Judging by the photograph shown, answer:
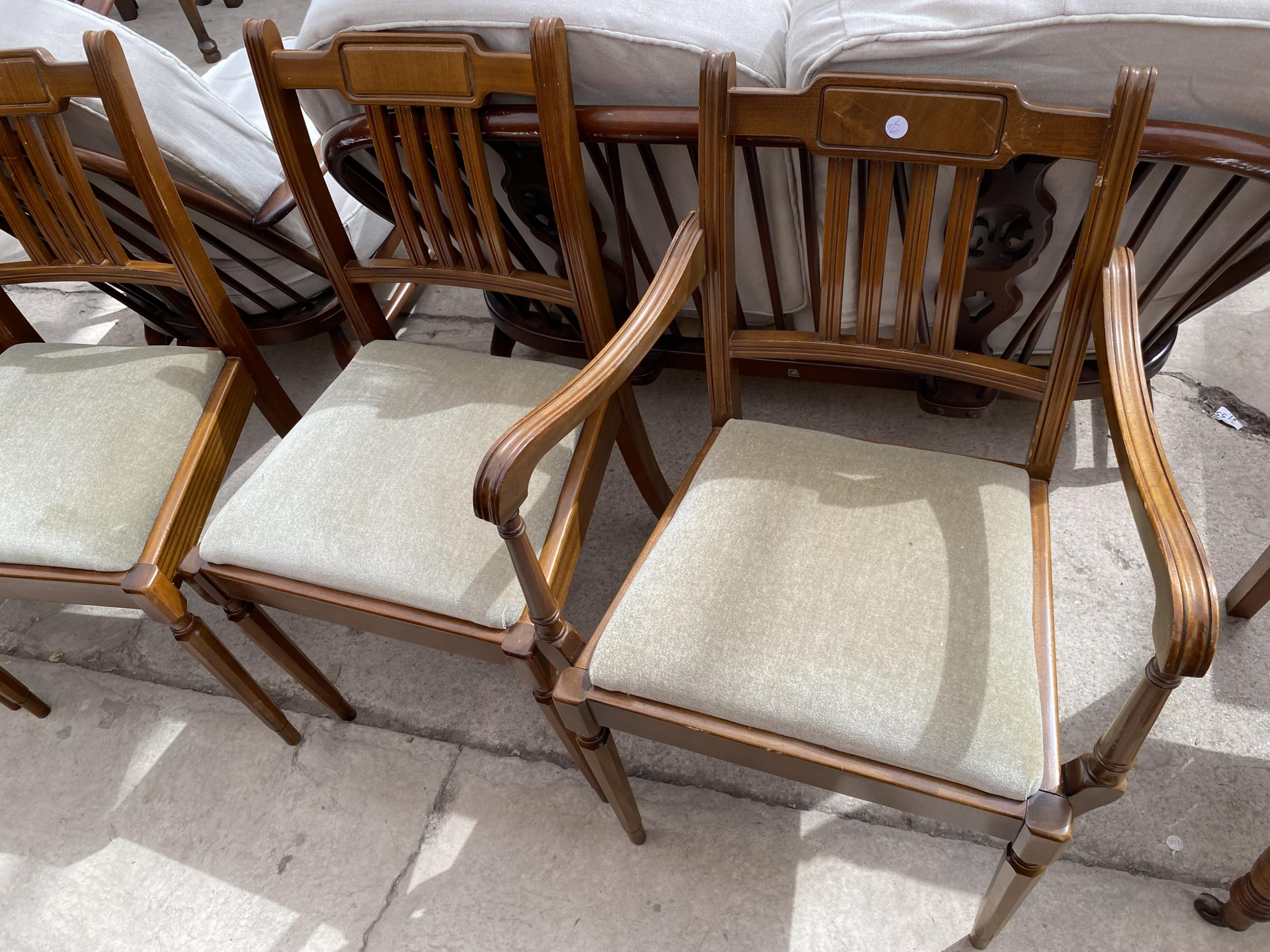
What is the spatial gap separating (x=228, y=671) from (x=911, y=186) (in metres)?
1.13

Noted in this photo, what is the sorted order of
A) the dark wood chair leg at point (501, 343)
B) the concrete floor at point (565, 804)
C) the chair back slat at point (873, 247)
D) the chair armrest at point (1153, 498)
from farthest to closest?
the dark wood chair leg at point (501, 343), the concrete floor at point (565, 804), the chair back slat at point (873, 247), the chair armrest at point (1153, 498)

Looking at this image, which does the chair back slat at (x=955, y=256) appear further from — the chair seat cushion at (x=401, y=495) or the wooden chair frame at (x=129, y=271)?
the wooden chair frame at (x=129, y=271)

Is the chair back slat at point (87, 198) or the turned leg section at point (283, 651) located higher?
the chair back slat at point (87, 198)

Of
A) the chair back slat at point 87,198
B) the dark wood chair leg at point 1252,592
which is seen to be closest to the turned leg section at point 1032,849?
the dark wood chair leg at point 1252,592

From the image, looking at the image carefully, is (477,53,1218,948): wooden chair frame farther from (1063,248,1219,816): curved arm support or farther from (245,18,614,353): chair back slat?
(245,18,614,353): chair back slat

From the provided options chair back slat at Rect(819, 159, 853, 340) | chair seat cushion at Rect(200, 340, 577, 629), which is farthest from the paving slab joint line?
chair back slat at Rect(819, 159, 853, 340)

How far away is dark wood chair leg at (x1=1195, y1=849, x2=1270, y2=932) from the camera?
3.12 feet

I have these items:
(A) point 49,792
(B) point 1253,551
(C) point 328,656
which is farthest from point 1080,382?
(A) point 49,792

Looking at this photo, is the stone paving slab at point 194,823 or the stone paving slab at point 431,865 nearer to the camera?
the stone paving slab at point 431,865

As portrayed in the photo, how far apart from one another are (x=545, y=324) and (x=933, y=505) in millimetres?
876

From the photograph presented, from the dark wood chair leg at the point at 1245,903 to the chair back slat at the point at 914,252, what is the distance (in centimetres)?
73

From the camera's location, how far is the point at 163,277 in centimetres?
125

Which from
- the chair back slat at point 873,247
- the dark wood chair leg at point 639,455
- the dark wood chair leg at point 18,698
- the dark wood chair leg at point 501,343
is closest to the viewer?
the chair back slat at point 873,247

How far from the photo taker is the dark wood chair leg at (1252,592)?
124cm
